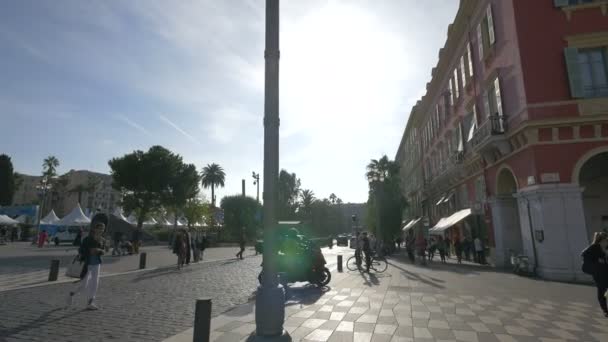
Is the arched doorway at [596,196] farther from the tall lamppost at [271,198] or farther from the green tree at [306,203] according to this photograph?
the green tree at [306,203]

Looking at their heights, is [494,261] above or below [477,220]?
below

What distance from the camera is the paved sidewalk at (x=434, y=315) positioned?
17.7 ft

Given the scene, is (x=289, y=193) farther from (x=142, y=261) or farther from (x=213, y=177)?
(x=142, y=261)

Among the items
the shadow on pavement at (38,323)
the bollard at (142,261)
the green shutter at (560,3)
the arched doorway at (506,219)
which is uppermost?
the green shutter at (560,3)

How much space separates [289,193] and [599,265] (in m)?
71.4

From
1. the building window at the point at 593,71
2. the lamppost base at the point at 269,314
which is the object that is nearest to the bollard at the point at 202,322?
the lamppost base at the point at 269,314

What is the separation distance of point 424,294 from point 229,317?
18.2 feet

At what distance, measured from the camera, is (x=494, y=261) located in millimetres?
17312

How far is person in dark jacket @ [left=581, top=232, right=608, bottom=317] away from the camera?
21.8ft

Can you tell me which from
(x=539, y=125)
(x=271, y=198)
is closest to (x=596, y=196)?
(x=539, y=125)

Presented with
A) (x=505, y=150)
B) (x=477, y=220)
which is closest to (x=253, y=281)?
(x=505, y=150)

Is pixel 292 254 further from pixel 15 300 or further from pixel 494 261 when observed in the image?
pixel 494 261

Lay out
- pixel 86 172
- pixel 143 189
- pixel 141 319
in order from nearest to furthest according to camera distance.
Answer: pixel 141 319, pixel 143 189, pixel 86 172

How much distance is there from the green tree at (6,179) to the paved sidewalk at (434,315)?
265 feet
